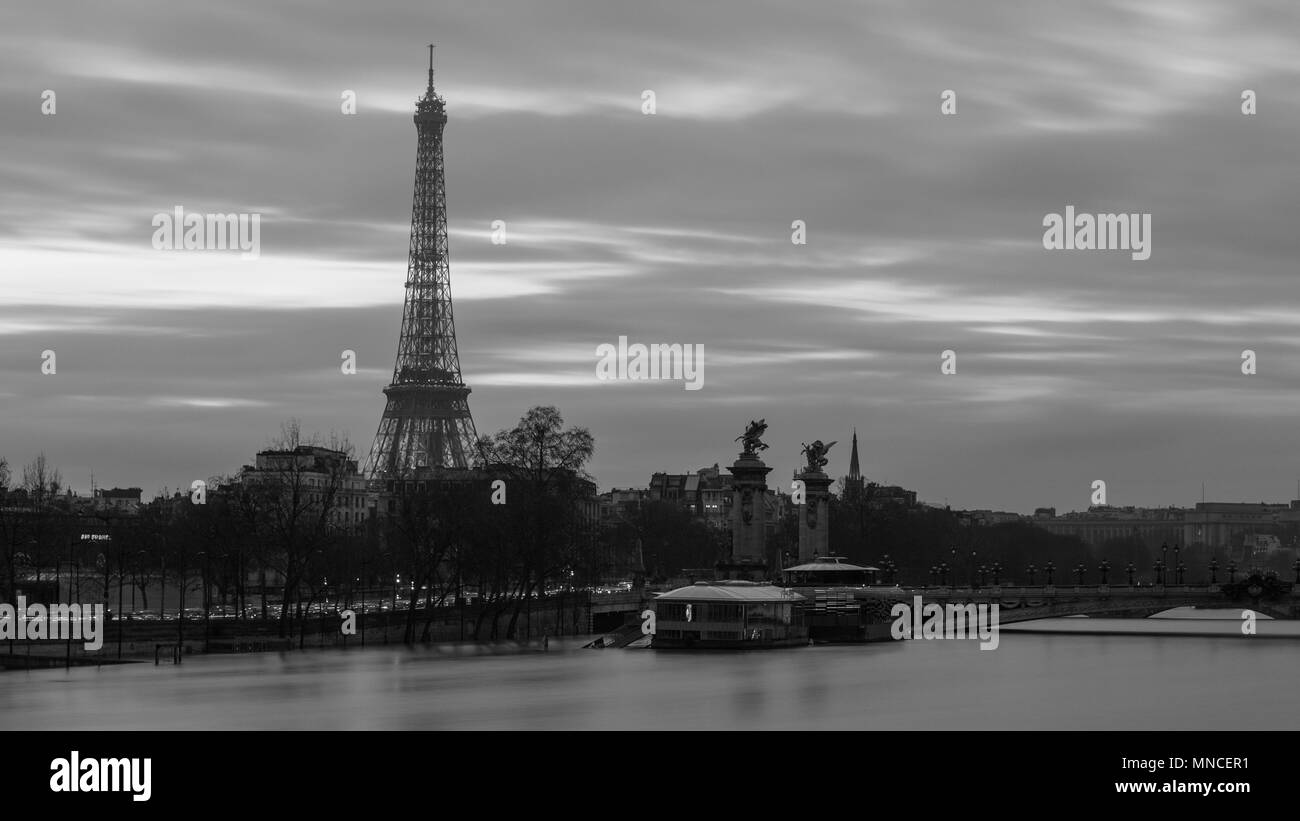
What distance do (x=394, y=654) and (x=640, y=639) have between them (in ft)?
48.8

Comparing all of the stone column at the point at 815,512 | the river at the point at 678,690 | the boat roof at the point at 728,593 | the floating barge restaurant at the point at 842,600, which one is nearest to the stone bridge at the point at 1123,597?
the floating barge restaurant at the point at 842,600

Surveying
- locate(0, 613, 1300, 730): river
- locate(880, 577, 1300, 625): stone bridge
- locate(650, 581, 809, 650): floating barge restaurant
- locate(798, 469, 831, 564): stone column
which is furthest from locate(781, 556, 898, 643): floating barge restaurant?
locate(798, 469, 831, 564): stone column

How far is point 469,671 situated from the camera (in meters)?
83.1

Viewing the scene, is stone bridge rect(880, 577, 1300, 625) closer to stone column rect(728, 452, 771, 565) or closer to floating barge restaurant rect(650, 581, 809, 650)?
stone column rect(728, 452, 771, 565)

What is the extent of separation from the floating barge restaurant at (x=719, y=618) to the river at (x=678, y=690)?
2388 millimetres

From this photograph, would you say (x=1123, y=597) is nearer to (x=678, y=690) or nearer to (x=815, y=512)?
(x=815, y=512)

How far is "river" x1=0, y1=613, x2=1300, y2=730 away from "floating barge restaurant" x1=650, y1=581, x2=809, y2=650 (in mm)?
2388

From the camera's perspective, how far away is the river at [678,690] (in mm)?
62844

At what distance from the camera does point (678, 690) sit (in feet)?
245

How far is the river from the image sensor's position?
6284cm
